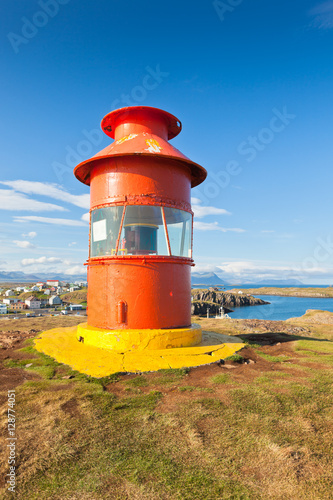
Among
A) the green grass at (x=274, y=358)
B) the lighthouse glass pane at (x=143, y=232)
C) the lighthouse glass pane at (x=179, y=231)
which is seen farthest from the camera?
the lighthouse glass pane at (x=179, y=231)

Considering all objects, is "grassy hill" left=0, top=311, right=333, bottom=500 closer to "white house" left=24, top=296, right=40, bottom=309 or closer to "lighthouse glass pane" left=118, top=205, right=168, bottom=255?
"lighthouse glass pane" left=118, top=205, right=168, bottom=255

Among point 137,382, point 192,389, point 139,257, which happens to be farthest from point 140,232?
point 192,389

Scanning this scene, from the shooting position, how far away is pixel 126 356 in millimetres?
8516

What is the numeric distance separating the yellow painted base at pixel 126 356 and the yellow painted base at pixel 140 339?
0.14 meters

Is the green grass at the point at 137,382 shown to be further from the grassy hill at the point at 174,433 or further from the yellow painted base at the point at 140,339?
the yellow painted base at the point at 140,339

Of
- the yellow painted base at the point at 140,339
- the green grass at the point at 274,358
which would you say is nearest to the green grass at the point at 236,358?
the green grass at the point at 274,358

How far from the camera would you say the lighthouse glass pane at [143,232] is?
994 cm

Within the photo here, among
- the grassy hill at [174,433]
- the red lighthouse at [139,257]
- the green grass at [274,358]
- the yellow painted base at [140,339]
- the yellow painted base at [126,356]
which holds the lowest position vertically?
the green grass at [274,358]

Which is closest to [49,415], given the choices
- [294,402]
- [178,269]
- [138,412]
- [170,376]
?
[138,412]

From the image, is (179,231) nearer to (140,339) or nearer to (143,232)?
(143,232)

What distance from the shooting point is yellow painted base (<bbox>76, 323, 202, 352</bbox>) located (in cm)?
891

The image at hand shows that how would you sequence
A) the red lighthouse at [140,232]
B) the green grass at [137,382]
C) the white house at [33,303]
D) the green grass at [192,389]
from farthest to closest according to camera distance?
the white house at [33,303]
the red lighthouse at [140,232]
the green grass at [137,382]
the green grass at [192,389]

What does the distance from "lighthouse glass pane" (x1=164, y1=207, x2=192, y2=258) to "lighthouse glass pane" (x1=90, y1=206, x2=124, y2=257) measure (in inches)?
63.9

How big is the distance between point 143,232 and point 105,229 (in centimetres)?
135
